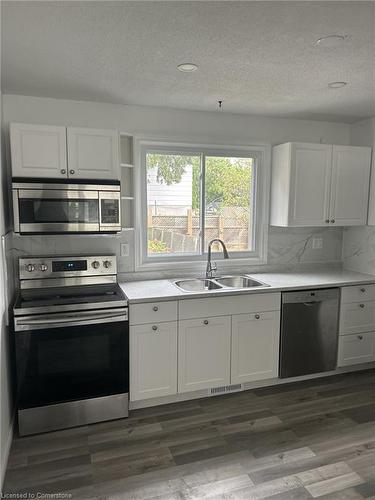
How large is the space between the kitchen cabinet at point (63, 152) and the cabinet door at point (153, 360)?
1181 millimetres

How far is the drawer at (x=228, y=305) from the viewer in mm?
2717

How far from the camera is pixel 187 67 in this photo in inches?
84.5

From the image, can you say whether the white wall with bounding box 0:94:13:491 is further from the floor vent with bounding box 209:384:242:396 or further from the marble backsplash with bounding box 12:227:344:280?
the floor vent with bounding box 209:384:242:396

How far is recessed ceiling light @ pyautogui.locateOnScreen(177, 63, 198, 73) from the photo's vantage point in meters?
2.12

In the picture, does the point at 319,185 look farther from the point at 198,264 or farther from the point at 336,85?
the point at 198,264

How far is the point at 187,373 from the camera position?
2.77 m

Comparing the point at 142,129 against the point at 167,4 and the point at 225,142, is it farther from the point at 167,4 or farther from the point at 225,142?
the point at 167,4

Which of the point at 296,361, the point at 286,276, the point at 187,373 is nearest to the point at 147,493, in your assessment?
the point at 187,373

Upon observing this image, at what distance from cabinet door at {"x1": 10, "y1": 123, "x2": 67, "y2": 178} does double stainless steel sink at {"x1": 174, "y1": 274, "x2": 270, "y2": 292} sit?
1.33 meters

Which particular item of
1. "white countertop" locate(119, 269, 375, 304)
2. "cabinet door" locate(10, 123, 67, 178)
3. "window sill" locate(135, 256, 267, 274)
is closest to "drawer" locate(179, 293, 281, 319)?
"white countertop" locate(119, 269, 375, 304)

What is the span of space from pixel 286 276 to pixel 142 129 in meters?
1.85

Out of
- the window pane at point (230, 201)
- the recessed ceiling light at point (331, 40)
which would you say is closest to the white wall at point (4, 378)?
the window pane at point (230, 201)

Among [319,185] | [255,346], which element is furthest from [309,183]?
[255,346]

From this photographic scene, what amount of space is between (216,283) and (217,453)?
129 centimetres
